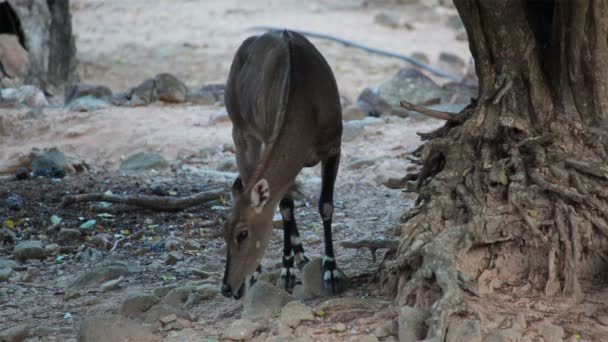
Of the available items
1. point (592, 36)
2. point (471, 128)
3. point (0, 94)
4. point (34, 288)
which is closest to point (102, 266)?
point (34, 288)

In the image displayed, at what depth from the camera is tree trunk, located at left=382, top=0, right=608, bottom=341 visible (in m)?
5.08

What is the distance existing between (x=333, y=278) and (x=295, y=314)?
3.11 ft

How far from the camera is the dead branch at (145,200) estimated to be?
8.34 m

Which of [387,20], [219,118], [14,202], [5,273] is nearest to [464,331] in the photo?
[5,273]

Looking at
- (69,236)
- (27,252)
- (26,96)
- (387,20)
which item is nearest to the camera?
(27,252)

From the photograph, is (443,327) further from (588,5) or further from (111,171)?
(111,171)

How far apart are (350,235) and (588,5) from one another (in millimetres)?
3077

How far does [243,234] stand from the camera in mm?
5840

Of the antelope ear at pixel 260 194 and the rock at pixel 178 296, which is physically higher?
the antelope ear at pixel 260 194

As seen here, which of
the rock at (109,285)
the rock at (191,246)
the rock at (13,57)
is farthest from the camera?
the rock at (13,57)

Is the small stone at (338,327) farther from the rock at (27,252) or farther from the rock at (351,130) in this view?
the rock at (351,130)

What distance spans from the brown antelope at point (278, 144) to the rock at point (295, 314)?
706mm

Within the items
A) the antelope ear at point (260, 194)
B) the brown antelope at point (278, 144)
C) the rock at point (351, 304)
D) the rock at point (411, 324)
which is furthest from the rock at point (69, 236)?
the rock at point (411, 324)

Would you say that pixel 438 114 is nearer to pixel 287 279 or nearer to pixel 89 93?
pixel 287 279
